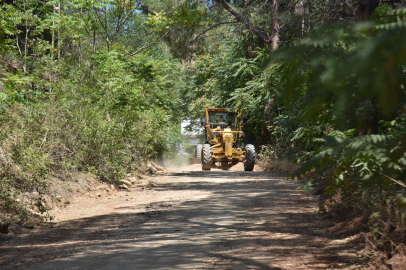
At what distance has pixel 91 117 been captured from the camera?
Result: 11.4m

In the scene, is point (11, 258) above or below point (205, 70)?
below

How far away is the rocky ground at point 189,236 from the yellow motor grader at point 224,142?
8295 mm

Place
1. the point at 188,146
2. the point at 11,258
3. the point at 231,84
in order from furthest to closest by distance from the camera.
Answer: the point at 188,146
the point at 231,84
the point at 11,258

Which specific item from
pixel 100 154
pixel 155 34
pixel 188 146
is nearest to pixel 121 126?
pixel 100 154

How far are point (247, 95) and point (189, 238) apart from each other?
581 inches

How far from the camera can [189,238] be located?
21.0 ft

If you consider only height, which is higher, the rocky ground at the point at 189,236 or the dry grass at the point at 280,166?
the dry grass at the point at 280,166

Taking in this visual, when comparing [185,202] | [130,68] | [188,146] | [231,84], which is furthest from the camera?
[188,146]

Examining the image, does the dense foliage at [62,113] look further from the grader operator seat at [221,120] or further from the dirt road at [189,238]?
the grader operator seat at [221,120]

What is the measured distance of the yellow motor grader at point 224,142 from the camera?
19.4 metres

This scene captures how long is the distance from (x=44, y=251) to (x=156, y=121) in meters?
12.9

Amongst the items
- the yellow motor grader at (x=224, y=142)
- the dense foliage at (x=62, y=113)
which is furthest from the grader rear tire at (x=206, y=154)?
the dense foliage at (x=62, y=113)

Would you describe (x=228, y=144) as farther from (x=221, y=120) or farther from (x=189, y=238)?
(x=189, y=238)

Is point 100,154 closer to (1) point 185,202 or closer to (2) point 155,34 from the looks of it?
(1) point 185,202
